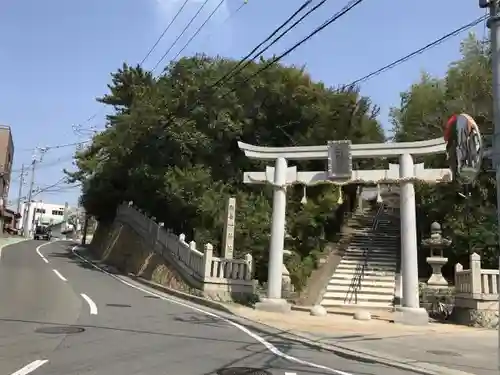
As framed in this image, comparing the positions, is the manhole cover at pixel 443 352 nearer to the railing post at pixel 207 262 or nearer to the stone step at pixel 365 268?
the railing post at pixel 207 262

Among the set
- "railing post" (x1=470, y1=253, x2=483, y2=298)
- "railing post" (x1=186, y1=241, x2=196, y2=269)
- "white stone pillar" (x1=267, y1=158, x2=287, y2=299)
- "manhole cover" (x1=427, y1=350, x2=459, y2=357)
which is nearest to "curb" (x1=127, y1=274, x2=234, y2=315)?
"railing post" (x1=186, y1=241, x2=196, y2=269)

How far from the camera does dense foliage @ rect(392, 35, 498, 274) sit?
20.8 m

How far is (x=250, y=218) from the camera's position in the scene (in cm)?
2423

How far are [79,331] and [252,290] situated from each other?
10675 mm

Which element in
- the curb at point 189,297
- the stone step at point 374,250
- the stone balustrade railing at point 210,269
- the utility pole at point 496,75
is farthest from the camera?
the stone step at point 374,250

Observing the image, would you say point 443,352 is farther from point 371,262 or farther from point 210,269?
point 371,262

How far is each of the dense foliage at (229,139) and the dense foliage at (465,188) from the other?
4.37 m

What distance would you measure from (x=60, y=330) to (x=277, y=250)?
353 inches

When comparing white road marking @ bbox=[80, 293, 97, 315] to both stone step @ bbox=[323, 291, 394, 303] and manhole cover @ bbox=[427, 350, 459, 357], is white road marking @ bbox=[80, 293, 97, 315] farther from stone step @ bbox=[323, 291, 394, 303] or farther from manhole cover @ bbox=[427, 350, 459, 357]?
stone step @ bbox=[323, 291, 394, 303]

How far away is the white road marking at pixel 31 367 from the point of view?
6.86 meters

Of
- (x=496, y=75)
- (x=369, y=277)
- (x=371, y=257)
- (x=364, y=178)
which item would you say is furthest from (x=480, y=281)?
(x=496, y=75)

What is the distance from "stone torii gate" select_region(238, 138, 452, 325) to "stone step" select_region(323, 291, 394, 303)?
10.6 ft

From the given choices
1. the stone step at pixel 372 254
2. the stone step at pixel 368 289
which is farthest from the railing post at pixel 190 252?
the stone step at pixel 372 254

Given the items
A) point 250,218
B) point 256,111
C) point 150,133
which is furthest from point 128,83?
point 250,218
